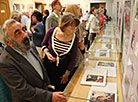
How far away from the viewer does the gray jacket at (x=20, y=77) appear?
49.1 inches

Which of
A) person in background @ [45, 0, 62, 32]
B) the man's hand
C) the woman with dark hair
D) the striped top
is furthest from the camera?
the woman with dark hair

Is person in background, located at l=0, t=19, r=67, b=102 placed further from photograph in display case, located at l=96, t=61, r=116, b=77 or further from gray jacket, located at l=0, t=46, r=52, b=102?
photograph in display case, located at l=96, t=61, r=116, b=77

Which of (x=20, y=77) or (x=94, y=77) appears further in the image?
(x=94, y=77)

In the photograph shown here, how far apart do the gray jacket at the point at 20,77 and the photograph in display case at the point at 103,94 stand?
41cm

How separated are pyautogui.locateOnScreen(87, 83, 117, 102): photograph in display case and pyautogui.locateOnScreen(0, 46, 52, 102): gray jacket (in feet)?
1.35

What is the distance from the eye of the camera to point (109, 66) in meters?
1.99

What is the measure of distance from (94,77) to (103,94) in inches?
13.3

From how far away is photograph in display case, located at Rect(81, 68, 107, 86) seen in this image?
154 cm

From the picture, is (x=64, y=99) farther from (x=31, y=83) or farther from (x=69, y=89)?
(x=31, y=83)

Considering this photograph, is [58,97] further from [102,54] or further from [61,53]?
[102,54]

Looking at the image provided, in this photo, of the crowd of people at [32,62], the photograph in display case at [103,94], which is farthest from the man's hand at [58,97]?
the photograph in display case at [103,94]

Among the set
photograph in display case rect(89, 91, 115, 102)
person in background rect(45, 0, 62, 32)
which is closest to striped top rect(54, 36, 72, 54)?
photograph in display case rect(89, 91, 115, 102)

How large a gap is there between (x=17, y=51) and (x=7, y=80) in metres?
0.27

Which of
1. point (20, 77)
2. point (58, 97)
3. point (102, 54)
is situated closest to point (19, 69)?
point (20, 77)
